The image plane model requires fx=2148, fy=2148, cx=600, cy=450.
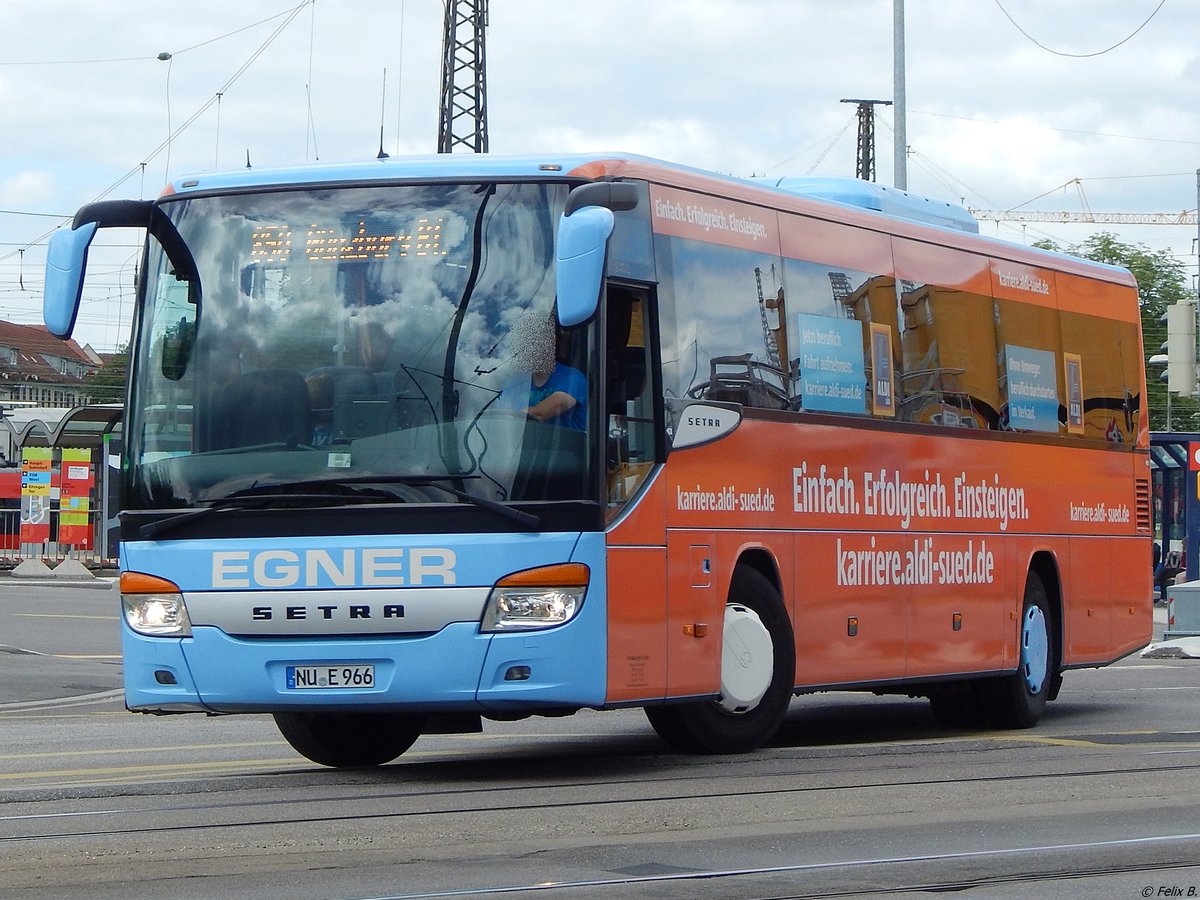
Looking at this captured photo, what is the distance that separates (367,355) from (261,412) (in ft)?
1.98

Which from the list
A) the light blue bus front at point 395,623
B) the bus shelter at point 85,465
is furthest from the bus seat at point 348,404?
the bus shelter at point 85,465

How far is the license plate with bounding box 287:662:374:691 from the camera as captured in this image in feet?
34.2

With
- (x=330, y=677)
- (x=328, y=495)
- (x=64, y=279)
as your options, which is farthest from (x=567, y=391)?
(x=64, y=279)

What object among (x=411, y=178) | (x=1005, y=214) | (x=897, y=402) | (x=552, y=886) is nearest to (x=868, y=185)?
(x=897, y=402)

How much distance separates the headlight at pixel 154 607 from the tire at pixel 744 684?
8.66ft

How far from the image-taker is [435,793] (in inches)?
407

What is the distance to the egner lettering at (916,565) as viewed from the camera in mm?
13273

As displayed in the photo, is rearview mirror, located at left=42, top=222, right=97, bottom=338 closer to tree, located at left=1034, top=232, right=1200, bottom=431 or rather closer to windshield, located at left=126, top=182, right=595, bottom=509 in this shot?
windshield, located at left=126, top=182, right=595, bottom=509

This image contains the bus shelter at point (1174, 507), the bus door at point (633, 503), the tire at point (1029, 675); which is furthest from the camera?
the bus shelter at point (1174, 507)

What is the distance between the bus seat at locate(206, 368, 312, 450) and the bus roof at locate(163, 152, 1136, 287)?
3.63 feet

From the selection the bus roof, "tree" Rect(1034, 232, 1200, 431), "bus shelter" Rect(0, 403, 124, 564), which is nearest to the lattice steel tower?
"tree" Rect(1034, 232, 1200, 431)

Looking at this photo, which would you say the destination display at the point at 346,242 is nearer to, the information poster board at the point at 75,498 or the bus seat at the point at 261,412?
the bus seat at the point at 261,412

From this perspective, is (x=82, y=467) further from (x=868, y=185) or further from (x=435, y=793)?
(x=435, y=793)

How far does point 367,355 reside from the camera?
1058cm
